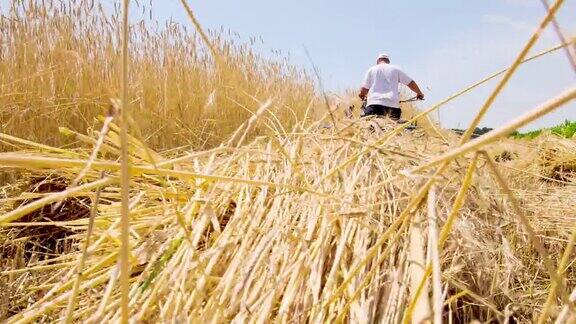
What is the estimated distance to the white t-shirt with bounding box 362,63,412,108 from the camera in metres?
5.07

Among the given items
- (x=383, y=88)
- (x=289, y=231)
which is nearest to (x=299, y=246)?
(x=289, y=231)

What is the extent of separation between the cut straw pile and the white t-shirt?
3917 mm

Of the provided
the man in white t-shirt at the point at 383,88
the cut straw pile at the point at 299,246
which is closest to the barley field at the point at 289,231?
the cut straw pile at the point at 299,246

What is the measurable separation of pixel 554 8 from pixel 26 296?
1.05m

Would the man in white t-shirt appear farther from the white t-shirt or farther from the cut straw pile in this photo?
the cut straw pile

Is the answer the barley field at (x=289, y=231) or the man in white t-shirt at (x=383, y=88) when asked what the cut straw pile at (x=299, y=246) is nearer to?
the barley field at (x=289, y=231)

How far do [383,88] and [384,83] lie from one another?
5 centimetres

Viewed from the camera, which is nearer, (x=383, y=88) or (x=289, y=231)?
(x=289, y=231)

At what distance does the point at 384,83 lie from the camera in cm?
513

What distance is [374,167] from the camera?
1.05m

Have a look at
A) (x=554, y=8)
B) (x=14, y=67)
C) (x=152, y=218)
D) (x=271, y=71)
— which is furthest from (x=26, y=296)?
(x=271, y=71)

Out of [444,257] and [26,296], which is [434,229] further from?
[26,296]

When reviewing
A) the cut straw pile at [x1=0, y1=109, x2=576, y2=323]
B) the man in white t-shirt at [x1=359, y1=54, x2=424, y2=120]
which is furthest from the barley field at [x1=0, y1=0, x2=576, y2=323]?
the man in white t-shirt at [x1=359, y1=54, x2=424, y2=120]

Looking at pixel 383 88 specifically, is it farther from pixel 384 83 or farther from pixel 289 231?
pixel 289 231
